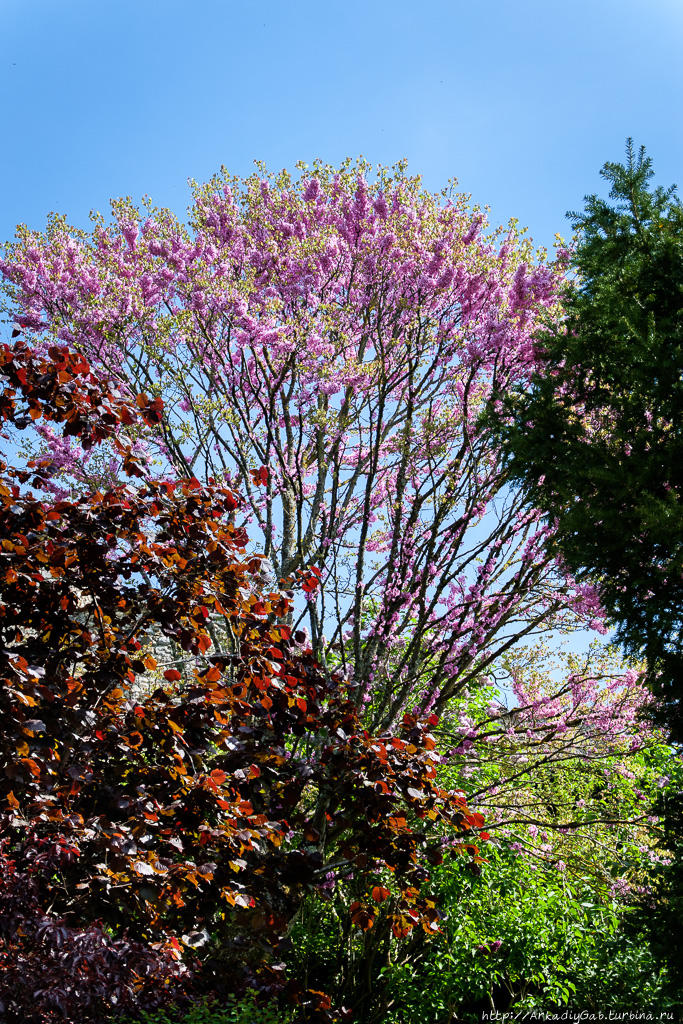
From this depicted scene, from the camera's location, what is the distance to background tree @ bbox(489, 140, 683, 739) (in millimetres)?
5492

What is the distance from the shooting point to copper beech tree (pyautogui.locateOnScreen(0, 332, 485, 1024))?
3.74 m

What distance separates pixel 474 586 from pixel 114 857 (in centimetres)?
482

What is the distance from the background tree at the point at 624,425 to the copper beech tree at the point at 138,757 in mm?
2070

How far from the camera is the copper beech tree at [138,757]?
374cm

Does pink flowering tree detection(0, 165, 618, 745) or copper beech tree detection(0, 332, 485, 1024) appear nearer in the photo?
copper beech tree detection(0, 332, 485, 1024)

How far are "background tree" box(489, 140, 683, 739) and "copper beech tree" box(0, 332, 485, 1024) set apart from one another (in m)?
Answer: 2.07

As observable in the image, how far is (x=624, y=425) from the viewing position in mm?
5805

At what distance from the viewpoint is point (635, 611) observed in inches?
223

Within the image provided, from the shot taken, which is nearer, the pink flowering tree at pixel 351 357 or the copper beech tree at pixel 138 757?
the copper beech tree at pixel 138 757

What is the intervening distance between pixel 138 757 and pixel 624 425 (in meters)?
4.35

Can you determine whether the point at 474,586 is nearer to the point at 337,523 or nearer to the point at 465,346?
the point at 337,523

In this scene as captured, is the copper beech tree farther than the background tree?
No

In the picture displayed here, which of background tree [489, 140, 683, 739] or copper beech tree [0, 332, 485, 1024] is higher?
background tree [489, 140, 683, 739]

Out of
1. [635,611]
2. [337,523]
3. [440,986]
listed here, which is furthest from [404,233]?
[440,986]
